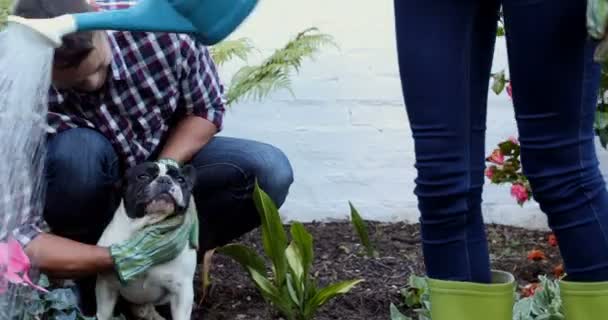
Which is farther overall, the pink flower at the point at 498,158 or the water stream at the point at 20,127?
the pink flower at the point at 498,158

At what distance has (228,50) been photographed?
350 cm

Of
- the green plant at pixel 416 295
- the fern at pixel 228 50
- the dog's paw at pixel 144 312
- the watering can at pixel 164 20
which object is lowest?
the dog's paw at pixel 144 312

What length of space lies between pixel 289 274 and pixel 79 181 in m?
0.58

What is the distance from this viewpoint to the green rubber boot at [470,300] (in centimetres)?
211

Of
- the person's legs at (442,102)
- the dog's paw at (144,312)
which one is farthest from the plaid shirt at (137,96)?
the person's legs at (442,102)

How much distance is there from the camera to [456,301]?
212cm

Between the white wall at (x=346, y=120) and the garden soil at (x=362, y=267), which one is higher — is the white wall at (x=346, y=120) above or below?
above

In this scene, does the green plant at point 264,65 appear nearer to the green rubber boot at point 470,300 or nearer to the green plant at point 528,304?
the green plant at point 528,304

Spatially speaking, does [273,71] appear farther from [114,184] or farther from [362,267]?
[114,184]

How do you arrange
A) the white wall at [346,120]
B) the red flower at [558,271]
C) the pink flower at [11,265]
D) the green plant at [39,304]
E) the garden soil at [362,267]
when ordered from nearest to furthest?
1. the pink flower at [11,265]
2. the green plant at [39,304]
3. the garden soil at [362,267]
4. the red flower at [558,271]
5. the white wall at [346,120]

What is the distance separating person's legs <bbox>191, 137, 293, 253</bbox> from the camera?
294 centimetres

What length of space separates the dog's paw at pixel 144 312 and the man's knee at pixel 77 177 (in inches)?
10.0

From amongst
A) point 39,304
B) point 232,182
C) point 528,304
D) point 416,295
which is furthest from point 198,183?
point 528,304

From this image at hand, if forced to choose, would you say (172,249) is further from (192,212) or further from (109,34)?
(109,34)
